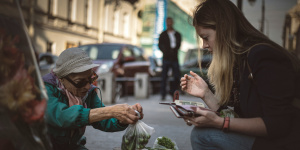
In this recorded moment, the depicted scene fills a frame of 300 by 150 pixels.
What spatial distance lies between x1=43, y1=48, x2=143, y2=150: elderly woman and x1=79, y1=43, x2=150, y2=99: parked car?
6.92 meters

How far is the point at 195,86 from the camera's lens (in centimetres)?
301

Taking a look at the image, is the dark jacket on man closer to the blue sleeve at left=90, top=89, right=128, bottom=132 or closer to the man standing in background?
the man standing in background

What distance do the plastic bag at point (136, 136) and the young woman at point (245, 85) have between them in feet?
1.15

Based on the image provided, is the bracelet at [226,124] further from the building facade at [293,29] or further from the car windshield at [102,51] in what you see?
the building facade at [293,29]

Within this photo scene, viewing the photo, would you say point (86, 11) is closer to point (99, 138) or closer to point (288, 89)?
point (99, 138)

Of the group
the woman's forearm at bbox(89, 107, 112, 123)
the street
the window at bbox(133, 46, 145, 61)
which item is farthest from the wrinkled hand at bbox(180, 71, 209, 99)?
the window at bbox(133, 46, 145, 61)

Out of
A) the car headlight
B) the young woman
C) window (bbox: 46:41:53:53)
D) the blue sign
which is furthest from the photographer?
the blue sign

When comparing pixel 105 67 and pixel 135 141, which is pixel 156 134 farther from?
pixel 105 67

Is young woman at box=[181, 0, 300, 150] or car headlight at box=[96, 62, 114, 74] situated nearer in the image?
young woman at box=[181, 0, 300, 150]

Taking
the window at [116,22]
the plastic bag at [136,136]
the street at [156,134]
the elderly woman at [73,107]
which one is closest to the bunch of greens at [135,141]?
the plastic bag at [136,136]

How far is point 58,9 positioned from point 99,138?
21887 mm

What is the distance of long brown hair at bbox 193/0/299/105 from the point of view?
242 cm

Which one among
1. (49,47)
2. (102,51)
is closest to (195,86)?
(102,51)

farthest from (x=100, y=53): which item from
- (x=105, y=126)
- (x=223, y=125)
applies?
(x=223, y=125)
